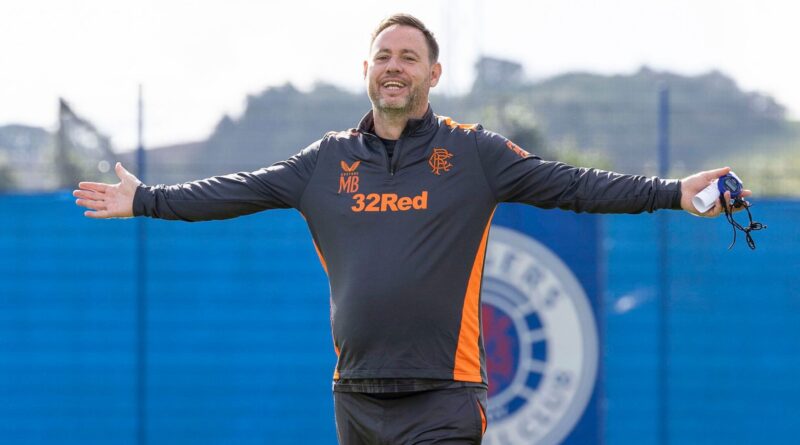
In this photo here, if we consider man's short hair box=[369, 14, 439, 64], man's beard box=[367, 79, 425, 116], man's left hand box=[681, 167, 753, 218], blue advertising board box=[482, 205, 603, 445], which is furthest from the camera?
blue advertising board box=[482, 205, 603, 445]

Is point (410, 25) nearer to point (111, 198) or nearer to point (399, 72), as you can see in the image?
point (399, 72)

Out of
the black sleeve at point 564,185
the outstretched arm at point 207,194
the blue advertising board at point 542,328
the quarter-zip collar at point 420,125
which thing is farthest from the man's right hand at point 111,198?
the blue advertising board at point 542,328

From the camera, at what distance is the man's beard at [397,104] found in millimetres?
3881

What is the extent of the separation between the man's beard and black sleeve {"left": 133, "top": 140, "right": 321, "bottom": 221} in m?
0.30

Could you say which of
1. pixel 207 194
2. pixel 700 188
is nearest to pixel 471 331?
pixel 700 188

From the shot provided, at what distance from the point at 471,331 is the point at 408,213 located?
46 centimetres

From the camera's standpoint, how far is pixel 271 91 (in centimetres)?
763

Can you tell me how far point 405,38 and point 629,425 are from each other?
3584 millimetres

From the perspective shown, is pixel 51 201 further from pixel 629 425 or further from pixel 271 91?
pixel 629 425

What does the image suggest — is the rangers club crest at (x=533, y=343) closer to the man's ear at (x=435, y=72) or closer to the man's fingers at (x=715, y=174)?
the man's ear at (x=435, y=72)

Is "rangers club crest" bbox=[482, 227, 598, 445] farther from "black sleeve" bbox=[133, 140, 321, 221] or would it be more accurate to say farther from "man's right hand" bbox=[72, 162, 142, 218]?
"man's right hand" bbox=[72, 162, 142, 218]

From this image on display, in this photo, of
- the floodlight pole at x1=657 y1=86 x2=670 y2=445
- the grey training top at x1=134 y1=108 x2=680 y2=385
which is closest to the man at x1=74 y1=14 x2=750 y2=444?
the grey training top at x1=134 y1=108 x2=680 y2=385

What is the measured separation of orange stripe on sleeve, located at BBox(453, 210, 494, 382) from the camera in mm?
3785

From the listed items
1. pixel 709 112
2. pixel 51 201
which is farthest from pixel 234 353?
pixel 709 112
